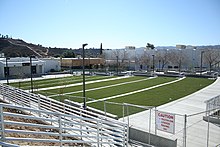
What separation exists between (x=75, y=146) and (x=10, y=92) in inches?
439

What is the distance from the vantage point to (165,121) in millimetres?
10492

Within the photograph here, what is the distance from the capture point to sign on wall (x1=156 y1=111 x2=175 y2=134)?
10.2 meters

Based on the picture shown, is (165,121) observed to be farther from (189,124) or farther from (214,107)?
(214,107)

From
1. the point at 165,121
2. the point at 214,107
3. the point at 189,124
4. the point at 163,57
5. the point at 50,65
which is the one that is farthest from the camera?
the point at 163,57

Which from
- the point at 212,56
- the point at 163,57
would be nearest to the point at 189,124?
the point at 212,56

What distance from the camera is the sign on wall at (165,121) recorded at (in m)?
10.2

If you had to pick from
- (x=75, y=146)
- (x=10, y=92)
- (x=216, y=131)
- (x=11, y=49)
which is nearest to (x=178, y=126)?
(x=216, y=131)

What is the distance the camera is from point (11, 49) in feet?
353

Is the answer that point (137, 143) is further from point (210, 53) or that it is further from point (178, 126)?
point (210, 53)

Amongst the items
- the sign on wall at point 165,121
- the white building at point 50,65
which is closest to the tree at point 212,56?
the white building at point 50,65

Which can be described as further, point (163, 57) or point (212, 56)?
point (163, 57)

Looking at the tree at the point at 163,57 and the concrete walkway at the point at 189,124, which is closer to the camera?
the concrete walkway at the point at 189,124

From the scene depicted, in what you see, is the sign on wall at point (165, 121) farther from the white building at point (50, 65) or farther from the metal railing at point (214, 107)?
the white building at point (50, 65)

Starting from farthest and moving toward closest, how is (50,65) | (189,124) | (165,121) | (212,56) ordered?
1. (212,56)
2. (50,65)
3. (189,124)
4. (165,121)
